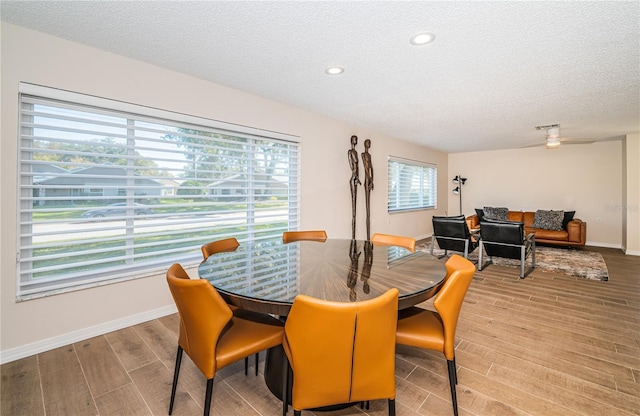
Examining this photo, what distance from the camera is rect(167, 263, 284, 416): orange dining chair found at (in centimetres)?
132

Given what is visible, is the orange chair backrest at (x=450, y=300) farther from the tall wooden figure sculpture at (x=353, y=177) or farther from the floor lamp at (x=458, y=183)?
the floor lamp at (x=458, y=183)

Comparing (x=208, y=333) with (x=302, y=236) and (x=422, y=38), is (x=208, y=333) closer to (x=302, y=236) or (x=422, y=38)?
(x=302, y=236)

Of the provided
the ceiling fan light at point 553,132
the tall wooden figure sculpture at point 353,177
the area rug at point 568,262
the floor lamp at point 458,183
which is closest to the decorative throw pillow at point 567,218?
the area rug at point 568,262

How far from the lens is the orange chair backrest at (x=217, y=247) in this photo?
88.7 inches

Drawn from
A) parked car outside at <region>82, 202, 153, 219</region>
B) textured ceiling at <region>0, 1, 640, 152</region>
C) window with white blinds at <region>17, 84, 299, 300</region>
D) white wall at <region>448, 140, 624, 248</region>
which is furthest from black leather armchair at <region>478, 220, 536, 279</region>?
parked car outside at <region>82, 202, 153, 219</region>

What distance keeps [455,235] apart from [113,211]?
15.3 ft

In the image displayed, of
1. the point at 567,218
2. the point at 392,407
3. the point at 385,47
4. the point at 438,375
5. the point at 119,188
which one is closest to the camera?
the point at 392,407

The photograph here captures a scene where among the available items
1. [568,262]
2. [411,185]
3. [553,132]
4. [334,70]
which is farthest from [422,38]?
[411,185]

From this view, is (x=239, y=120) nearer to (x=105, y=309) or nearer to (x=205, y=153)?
(x=205, y=153)

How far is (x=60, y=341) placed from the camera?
88.7 inches

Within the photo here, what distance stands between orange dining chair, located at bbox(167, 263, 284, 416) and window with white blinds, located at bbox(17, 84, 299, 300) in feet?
4.77

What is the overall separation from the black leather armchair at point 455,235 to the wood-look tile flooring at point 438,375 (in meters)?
1.87

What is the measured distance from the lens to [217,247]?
2439 millimetres

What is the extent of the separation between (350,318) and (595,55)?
3003 millimetres
